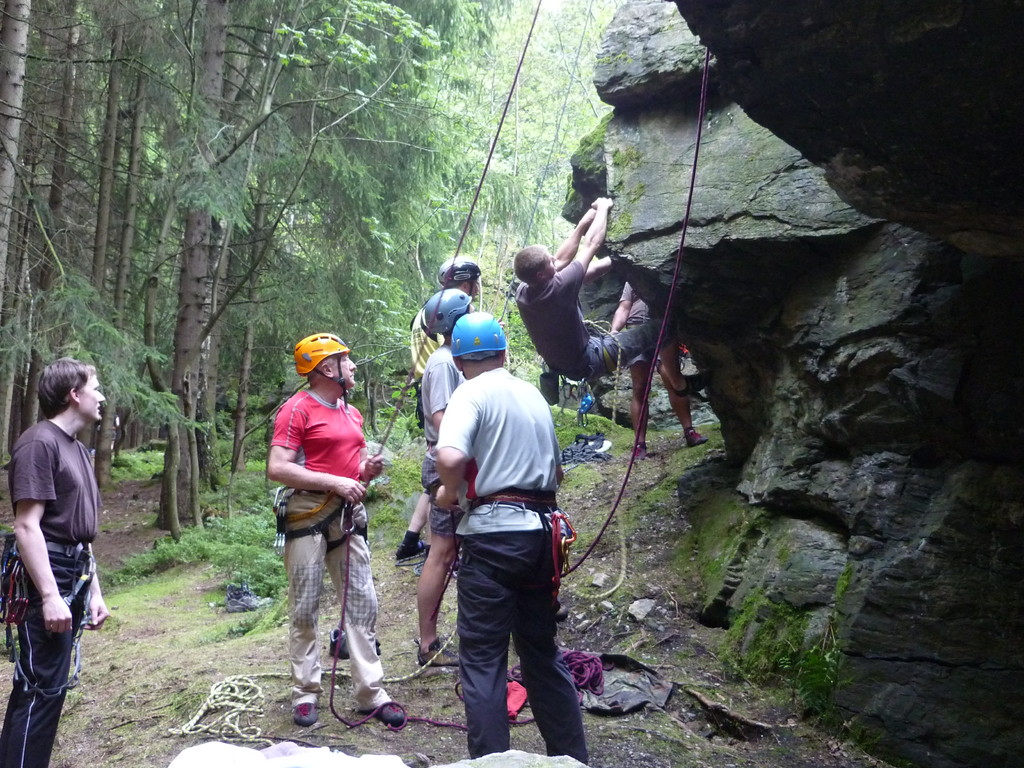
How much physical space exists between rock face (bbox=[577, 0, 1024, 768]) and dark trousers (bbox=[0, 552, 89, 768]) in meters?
3.84

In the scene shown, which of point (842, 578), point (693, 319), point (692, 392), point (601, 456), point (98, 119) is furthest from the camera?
point (98, 119)

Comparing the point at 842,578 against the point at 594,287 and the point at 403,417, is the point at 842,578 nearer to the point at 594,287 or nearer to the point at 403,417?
the point at 594,287

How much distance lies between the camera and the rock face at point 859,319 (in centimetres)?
336

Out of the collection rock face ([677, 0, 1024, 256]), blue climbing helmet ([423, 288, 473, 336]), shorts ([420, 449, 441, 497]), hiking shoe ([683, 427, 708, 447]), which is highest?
rock face ([677, 0, 1024, 256])

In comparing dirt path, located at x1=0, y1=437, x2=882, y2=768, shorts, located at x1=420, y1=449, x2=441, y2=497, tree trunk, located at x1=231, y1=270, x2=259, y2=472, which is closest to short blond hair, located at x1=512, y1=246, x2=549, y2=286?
shorts, located at x1=420, y1=449, x2=441, y2=497

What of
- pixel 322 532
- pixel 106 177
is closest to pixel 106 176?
pixel 106 177

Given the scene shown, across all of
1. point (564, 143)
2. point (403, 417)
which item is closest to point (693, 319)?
point (403, 417)

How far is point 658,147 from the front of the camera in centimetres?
634

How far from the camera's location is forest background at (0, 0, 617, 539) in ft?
32.9

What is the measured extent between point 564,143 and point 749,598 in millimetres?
17322

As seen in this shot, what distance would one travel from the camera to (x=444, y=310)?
5117 mm

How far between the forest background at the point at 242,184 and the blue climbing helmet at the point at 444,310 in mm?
4408

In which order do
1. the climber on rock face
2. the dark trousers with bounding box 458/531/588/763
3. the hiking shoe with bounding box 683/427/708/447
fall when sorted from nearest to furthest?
the dark trousers with bounding box 458/531/588/763 → the climber on rock face → the hiking shoe with bounding box 683/427/708/447

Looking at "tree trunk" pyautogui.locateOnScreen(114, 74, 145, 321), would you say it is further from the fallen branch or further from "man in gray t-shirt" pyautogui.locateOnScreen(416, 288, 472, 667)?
the fallen branch
